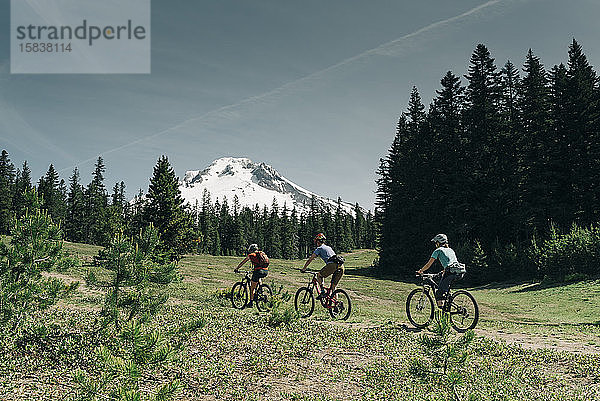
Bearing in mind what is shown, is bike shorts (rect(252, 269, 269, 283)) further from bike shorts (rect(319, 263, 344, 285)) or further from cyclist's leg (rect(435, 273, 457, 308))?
cyclist's leg (rect(435, 273, 457, 308))

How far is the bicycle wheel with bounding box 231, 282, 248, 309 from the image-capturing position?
15.9 m

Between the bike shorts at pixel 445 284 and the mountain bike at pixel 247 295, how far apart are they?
6.46m

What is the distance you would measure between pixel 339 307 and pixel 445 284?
12.2ft

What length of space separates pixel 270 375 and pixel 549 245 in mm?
31554

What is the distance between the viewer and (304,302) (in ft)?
45.4

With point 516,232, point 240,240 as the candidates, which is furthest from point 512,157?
point 240,240

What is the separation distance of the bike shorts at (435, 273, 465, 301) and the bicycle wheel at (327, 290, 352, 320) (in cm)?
314

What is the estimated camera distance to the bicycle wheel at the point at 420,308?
1148 centimetres

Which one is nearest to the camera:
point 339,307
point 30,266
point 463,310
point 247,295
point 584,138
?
point 30,266

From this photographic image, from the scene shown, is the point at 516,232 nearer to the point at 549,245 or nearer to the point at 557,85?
the point at 549,245

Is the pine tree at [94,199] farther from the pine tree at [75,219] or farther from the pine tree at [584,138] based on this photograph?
the pine tree at [584,138]

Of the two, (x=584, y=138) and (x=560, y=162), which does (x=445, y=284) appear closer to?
(x=560, y=162)

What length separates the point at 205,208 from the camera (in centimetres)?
14188

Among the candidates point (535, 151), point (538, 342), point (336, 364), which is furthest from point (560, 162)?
point (336, 364)
